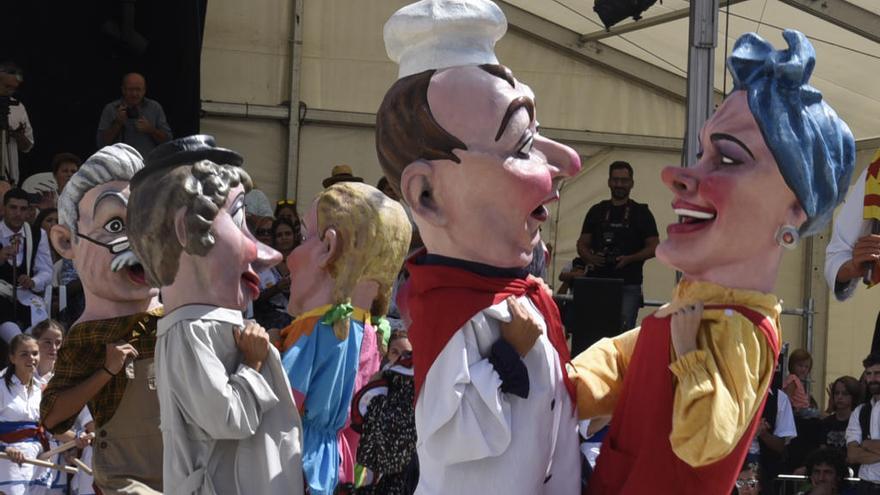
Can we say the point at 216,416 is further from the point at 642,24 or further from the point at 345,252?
the point at 642,24

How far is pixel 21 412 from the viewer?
7.36 metres

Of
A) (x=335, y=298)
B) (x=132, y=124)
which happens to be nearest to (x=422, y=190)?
(x=335, y=298)

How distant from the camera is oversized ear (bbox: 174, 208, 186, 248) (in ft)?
14.9

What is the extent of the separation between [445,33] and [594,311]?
9.51 ft

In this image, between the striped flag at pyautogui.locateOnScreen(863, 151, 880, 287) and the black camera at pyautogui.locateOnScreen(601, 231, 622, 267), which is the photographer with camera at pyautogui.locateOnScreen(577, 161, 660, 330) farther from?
the striped flag at pyautogui.locateOnScreen(863, 151, 880, 287)

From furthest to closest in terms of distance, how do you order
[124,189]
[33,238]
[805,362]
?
[805,362], [33,238], [124,189]

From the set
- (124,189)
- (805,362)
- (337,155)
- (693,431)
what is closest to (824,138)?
Answer: (693,431)

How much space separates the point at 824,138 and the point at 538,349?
38.0 inches

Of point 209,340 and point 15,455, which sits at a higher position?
point 209,340

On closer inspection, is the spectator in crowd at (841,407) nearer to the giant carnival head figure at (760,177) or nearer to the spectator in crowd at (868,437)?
the spectator in crowd at (868,437)

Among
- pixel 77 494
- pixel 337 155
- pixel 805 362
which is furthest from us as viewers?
pixel 337 155

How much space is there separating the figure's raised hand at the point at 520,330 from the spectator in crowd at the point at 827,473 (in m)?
4.78

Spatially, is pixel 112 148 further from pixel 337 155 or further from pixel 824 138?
pixel 337 155

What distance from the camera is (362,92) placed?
12484 mm
